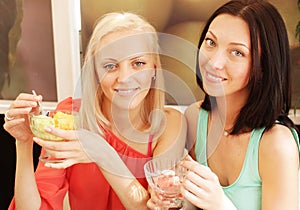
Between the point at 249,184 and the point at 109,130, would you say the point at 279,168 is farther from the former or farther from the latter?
the point at 109,130

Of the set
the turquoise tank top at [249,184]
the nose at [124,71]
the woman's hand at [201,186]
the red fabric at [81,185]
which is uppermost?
the nose at [124,71]

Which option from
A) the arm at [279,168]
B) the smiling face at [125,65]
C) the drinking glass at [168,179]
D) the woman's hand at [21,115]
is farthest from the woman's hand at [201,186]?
the woman's hand at [21,115]

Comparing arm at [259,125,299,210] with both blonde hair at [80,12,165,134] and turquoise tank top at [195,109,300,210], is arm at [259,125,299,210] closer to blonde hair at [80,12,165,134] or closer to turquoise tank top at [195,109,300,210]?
turquoise tank top at [195,109,300,210]

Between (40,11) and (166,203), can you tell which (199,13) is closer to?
(40,11)

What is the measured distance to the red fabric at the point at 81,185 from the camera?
1.38 metres

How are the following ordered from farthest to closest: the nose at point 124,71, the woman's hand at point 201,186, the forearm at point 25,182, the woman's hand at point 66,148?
the forearm at point 25,182 → the nose at point 124,71 → the woman's hand at point 66,148 → the woman's hand at point 201,186

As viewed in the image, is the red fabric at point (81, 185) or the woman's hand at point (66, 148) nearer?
the woman's hand at point (66, 148)

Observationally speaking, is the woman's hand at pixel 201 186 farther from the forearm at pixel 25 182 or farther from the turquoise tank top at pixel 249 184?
the forearm at pixel 25 182

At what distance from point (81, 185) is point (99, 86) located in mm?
355

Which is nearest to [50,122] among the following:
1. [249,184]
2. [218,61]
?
[218,61]

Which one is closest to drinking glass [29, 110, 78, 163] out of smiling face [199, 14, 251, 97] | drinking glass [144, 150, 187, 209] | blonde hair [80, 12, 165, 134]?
blonde hair [80, 12, 165, 134]

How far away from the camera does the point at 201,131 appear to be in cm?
138

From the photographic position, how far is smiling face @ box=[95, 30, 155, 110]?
47.7 inches

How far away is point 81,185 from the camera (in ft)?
4.72
